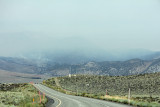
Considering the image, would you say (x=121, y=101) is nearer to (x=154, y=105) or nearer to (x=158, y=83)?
(x=154, y=105)

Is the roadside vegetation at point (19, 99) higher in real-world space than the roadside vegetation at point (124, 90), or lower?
higher

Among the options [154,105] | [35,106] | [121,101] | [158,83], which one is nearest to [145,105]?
[154,105]

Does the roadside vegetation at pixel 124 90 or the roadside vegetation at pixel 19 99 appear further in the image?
the roadside vegetation at pixel 124 90

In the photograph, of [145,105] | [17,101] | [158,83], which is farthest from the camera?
[158,83]

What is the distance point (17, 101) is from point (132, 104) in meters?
13.6

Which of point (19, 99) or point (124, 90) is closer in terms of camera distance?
point (19, 99)

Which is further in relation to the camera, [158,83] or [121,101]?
[158,83]

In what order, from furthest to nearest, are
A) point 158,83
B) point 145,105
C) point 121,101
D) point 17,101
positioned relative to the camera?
point 158,83, point 121,101, point 17,101, point 145,105

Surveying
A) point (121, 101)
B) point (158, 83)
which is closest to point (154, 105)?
point (121, 101)

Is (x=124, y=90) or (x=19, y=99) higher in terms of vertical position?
(x=19, y=99)

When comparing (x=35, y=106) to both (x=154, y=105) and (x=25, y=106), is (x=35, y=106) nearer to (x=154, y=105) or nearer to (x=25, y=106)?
(x=25, y=106)

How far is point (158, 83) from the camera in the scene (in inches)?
3253

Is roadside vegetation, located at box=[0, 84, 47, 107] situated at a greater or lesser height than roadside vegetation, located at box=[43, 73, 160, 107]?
greater

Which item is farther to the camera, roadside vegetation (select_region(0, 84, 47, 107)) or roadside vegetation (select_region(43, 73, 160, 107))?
roadside vegetation (select_region(43, 73, 160, 107))
